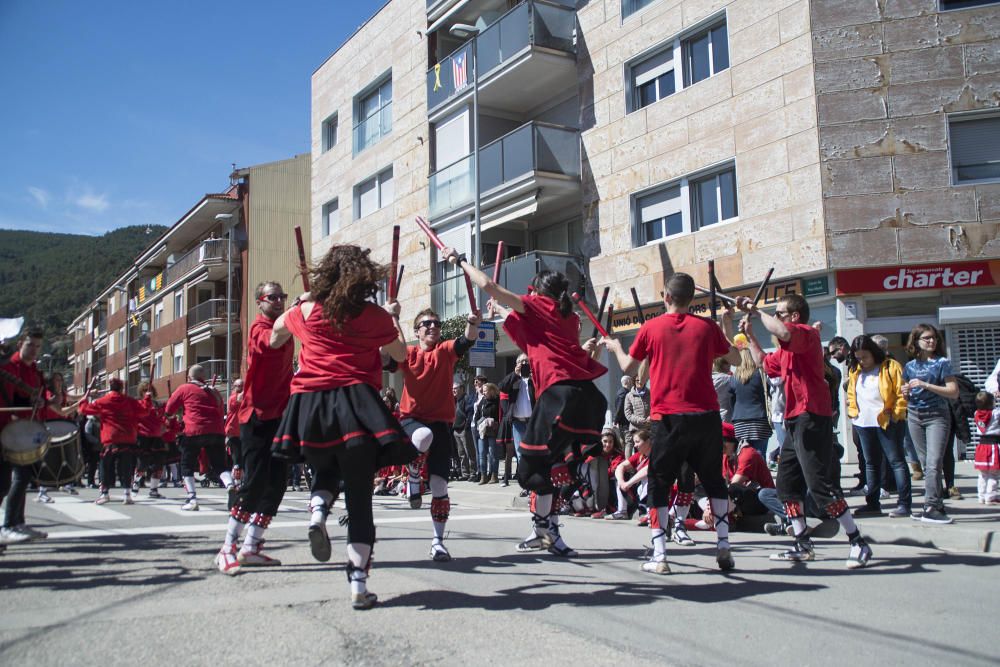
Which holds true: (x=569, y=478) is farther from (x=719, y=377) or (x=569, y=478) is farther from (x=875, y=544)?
(x=719, y=377)

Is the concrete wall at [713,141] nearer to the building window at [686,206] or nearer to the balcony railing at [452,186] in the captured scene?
the building window at [686,206]

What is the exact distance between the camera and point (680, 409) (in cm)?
546

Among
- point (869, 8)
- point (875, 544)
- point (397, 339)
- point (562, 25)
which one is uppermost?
point (562, 25)

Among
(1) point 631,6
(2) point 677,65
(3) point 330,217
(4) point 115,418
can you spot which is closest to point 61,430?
Result: (4) point 115,418

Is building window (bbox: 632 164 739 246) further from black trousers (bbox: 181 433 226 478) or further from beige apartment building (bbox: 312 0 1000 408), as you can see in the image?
black trousers (bbox: 181 433 226 478)

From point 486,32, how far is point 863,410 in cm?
1760

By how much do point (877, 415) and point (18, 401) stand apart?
25.3 feet

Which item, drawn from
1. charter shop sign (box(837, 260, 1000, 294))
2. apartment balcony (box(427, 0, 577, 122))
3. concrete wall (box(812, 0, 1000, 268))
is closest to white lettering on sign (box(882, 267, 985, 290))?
charter shop sign (box(837, 260, 1000, 294))

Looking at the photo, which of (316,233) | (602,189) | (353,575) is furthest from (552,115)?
(353,575)

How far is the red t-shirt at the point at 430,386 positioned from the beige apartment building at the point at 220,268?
94.3ft

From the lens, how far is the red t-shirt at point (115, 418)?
11984mm

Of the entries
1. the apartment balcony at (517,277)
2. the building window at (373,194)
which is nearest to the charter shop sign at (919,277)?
the apartment balcony at (517,277)

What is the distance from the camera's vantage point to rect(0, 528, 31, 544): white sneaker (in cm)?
714

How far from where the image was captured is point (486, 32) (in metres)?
22.7
